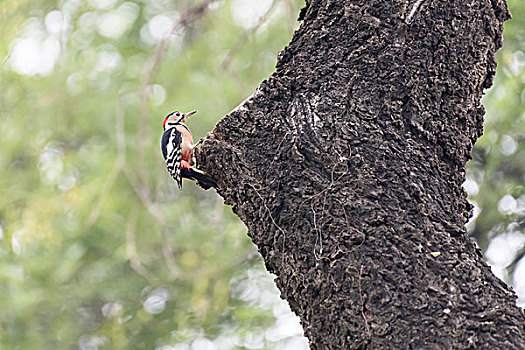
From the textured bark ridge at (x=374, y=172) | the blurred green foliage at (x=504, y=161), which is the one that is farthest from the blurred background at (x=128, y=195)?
the textured bark ridge at (x=374, y=172)

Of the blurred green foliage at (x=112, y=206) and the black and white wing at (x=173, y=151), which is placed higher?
the blurred green foliage at (x=112, y=206)

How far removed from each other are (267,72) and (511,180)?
268 cm

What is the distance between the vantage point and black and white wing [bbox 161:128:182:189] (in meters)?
3.98

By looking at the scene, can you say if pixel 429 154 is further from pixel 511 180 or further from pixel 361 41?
pixel 511 180

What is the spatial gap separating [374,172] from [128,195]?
4695 mm

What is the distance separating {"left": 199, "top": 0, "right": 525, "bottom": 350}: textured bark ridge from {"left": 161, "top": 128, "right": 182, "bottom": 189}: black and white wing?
1752 mm

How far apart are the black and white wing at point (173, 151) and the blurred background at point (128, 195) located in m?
1.36

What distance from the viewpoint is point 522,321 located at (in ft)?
5.60

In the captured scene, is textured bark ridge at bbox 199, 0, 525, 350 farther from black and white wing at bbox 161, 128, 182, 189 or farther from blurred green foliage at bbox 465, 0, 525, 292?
blurred green foliage at bbox 465, 0, 525, 292

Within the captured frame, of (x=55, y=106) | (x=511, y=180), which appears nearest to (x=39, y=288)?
(x=55, y=106)

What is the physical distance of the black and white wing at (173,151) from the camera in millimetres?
3984

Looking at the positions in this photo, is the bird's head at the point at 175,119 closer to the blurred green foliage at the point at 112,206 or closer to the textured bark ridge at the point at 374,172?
the blurred green foliage at the point at 112,206

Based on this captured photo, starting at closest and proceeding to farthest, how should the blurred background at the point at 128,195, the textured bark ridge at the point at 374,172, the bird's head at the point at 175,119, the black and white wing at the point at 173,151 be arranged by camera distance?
the textured bark ridge at the point at 374,172
the black and white wing at the point at 173,151
the bird's head at the point at 175,119
the blurred background at the point at 128,195

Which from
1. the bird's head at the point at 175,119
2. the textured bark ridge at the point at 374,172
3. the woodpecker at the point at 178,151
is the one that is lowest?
the textured bark ridge at the point at 374,172
